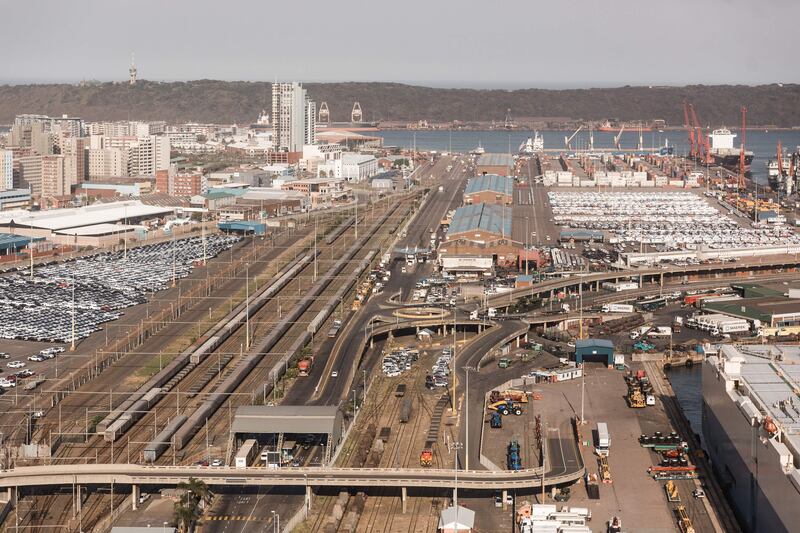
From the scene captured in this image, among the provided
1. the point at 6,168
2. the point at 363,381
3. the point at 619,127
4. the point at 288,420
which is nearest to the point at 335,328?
the point at 363,381

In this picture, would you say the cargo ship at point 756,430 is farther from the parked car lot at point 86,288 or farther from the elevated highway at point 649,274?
the parked car lot at point 86,288

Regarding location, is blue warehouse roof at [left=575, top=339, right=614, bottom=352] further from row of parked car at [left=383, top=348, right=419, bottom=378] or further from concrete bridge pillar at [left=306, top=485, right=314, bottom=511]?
concrete bridge pillar at [left=306, top=485, right=314, bottom=511]

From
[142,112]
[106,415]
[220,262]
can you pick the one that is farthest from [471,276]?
[142,112]

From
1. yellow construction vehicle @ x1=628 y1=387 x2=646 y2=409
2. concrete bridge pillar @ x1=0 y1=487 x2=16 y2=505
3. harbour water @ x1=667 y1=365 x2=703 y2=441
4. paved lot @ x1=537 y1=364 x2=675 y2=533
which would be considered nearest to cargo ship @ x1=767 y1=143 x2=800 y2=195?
harbour water @ x1=667 y1=365 x2=703 y2=441

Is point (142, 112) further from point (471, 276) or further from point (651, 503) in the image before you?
point (651, 503)

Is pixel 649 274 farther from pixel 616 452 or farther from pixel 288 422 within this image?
pixel 288 422

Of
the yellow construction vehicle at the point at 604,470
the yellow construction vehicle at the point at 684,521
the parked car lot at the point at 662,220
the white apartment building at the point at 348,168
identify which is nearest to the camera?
the yellow construction vehicle at the point at 684,521

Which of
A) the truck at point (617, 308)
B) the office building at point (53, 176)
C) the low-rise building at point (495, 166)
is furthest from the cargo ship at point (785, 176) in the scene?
the office building at point (53, 176)
